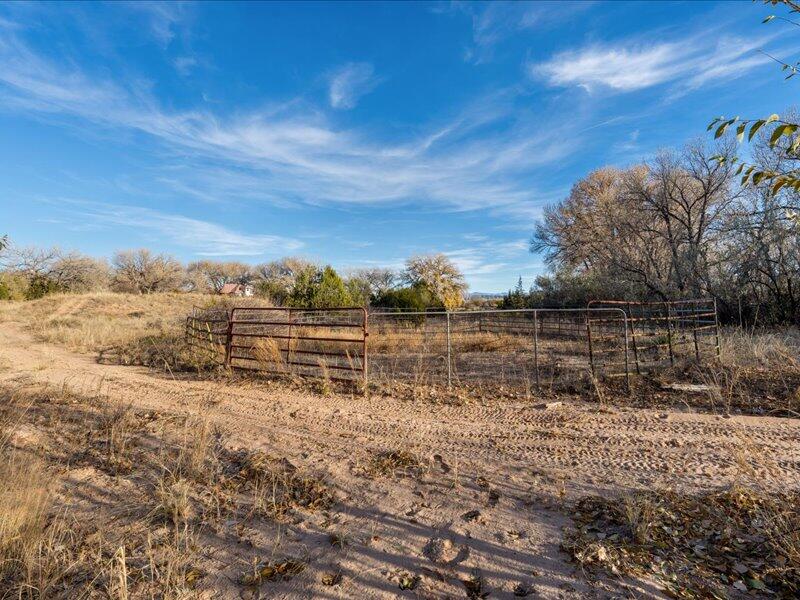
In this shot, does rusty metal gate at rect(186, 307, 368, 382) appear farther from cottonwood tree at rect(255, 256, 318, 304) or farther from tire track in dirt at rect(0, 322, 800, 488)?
cottonwood tree at rect(255, 256, 318, 304)

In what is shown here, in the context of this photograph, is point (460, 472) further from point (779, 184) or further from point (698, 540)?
point (779, 184)

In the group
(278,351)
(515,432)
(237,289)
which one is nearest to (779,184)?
(515,432)

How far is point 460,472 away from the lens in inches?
180

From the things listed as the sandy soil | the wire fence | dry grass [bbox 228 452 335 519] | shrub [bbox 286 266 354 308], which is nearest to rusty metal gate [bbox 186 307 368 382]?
the wire fence

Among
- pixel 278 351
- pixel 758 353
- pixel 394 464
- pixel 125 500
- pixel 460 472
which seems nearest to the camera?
pixel 125 500

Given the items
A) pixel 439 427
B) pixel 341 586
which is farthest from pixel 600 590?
pixel 439 427

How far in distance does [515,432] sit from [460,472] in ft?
5.86

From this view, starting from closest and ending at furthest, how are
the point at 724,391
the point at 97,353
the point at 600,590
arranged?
the point at 600,590 → the point at 724,391 → the point at 97,353

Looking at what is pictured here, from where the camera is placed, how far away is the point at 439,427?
6.29 metres

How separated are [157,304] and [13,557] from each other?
3635 cm

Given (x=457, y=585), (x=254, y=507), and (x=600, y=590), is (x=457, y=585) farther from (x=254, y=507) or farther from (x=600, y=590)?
(x=254, y=507)

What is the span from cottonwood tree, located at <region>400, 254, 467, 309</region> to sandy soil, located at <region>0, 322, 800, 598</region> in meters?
29.8

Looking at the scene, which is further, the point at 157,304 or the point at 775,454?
the point at 157,304

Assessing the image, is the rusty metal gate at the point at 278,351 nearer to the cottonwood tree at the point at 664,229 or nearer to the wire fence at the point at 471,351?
the wire fence at the point at 471,351
